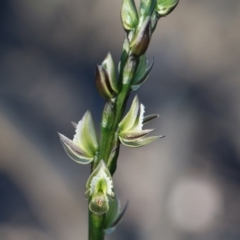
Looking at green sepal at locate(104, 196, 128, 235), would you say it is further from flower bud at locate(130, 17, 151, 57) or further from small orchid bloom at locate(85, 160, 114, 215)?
flower bud at locate(130, 17, 151, 57)

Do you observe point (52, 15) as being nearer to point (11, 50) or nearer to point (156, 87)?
point (11, 50)

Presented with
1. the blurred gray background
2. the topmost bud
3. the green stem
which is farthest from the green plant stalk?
the blurred gray background

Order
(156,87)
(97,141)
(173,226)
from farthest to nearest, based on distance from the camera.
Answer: (156,87) → (173,226) → (97,141)

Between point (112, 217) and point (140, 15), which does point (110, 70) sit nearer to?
point (140, 15)

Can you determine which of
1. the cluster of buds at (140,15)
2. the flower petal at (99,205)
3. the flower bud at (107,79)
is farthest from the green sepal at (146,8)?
the flower petal at (99,205)

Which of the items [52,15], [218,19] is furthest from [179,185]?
[52,15]

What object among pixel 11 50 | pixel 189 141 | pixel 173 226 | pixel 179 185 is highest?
pixel 11 50

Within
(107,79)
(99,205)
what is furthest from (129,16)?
(99,205)

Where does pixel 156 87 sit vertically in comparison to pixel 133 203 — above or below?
above
